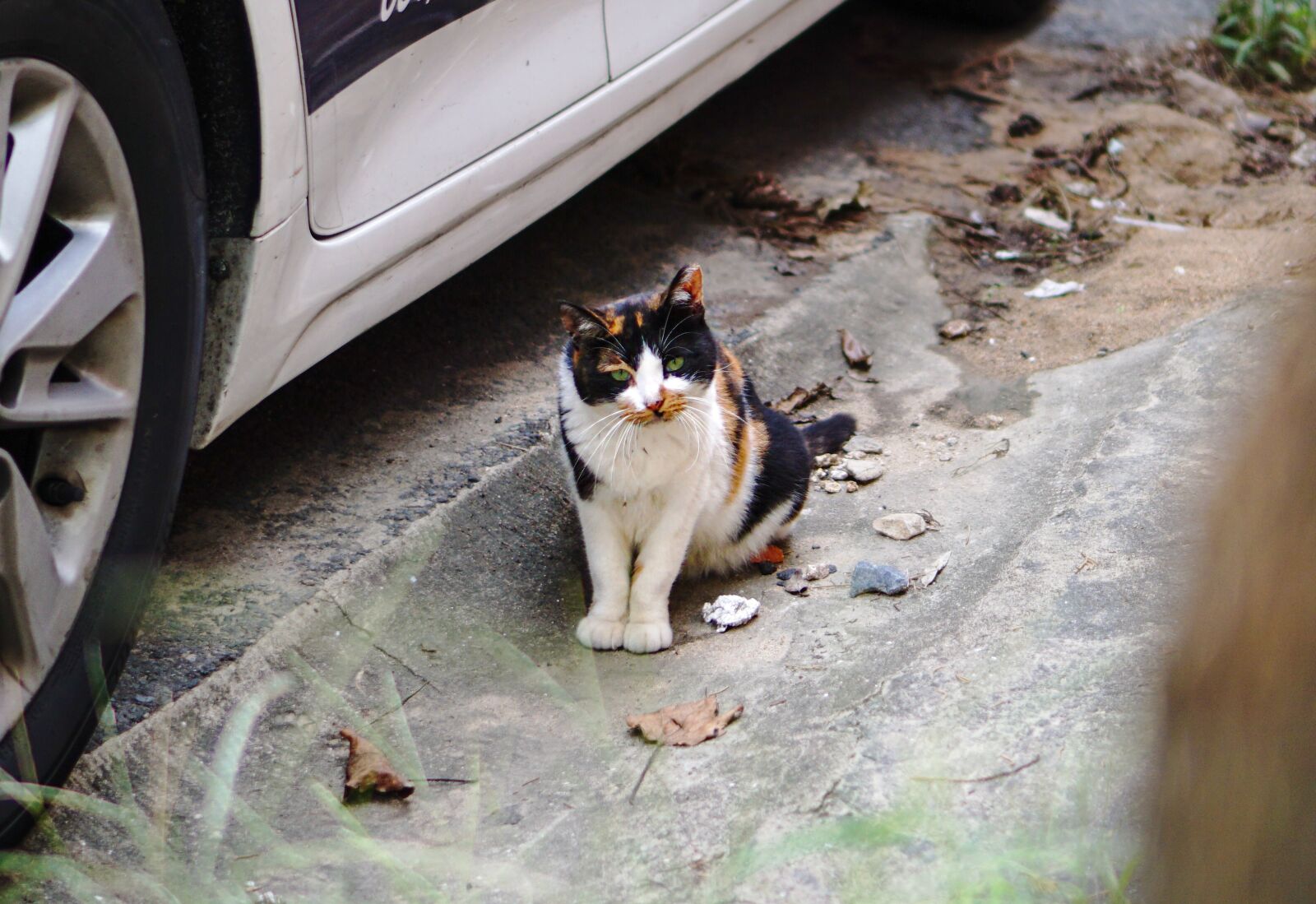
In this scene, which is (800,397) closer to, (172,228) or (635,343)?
(635,343)

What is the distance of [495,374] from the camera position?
3.39m

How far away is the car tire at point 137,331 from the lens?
1751 mm

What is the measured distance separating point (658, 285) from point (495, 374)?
0.77 metres

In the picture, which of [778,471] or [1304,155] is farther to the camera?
[1304,155]

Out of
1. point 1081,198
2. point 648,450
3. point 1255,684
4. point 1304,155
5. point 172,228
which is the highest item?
point 1255,684

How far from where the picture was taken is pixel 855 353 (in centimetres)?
388

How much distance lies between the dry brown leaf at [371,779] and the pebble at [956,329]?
8.59 feet

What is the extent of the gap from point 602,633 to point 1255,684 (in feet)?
6.32

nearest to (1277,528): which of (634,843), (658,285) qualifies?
(634,843)

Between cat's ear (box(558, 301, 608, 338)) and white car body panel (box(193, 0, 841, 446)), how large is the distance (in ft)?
1.02

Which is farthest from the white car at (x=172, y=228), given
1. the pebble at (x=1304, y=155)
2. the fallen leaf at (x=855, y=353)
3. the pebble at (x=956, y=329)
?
the pebble at (x=1304, y=155)

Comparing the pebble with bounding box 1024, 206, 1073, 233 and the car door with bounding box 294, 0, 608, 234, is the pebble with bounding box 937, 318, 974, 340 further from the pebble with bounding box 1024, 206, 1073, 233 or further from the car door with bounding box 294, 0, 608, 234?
the car door with bounding box 294, 0, 608, 234

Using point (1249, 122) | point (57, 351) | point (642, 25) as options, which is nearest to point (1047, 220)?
point (1249, 122)

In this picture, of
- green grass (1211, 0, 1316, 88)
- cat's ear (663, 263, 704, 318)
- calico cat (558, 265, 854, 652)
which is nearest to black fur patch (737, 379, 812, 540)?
calico cat (558, 265, 854, 652)
